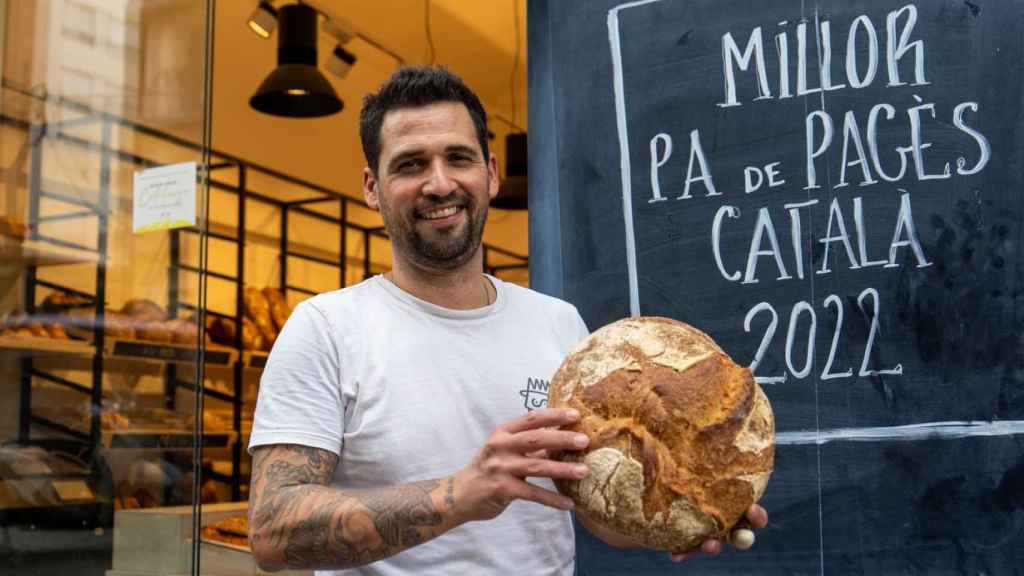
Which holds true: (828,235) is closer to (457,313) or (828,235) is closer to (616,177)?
(616,177)

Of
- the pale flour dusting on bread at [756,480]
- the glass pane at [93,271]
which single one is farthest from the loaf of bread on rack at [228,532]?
the pale flour dusting on bread at [756,480]

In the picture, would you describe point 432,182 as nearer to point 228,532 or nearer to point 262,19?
point 228,532

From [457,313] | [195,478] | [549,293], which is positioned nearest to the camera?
[457,313]

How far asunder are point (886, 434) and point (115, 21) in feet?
10.2

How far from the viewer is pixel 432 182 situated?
1652 mm

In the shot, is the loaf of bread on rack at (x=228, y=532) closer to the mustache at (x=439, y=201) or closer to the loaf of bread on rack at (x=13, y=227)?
the loaf of bread on rack at (x=13, y=227)

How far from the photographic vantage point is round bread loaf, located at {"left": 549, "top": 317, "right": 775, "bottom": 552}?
1343 millimetres

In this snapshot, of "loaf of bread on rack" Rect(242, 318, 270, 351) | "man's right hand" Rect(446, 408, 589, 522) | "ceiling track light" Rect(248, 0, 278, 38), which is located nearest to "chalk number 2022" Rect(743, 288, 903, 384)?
"man's right hand" Rect(446, 408, 589, 522)

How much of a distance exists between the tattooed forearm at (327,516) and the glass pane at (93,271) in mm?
1799

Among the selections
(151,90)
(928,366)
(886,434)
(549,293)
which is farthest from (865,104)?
(151,90)

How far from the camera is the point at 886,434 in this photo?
2.06 m

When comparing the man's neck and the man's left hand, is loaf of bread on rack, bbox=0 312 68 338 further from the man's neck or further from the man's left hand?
the man's left hand

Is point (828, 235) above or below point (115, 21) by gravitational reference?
below

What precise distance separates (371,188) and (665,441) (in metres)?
0.74
